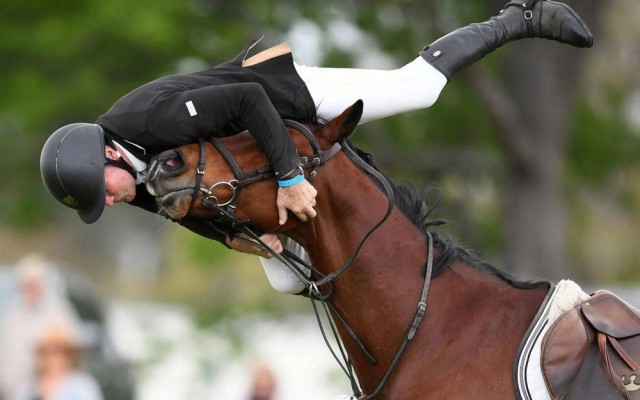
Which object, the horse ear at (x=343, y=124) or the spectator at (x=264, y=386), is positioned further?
the spectator at (x=264, y=386)

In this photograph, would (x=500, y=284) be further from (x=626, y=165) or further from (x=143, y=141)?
(x=626, y=165)

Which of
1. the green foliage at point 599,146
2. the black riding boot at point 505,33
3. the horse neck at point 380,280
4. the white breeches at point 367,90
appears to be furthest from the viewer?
the green foliage at point 599,146

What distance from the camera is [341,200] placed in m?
4.05

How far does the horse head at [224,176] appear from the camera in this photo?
154 inches

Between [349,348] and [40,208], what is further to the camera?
[40,208]

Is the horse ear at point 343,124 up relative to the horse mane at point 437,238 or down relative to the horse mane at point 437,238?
up

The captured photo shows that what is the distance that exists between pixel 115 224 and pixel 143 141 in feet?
89.9

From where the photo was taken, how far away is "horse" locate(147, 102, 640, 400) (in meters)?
3.90

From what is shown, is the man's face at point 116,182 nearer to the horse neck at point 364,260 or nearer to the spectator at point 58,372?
the horse neck at point 364,260

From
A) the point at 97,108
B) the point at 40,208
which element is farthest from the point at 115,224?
the point at 97,108

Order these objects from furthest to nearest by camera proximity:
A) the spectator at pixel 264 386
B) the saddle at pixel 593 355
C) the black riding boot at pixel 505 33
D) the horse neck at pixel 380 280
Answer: the spectator at pixel 264 386
the black riding boot at pixel 505 33
the horse neck at pixel 380 280
the saddle at pixel 593 355

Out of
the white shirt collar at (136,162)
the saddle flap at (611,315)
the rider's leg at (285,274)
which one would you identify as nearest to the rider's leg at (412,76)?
the rider's leg at (285,274)

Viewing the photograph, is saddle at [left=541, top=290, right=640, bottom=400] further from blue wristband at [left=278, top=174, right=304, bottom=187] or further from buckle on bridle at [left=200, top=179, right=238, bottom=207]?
buckle on bridle at [left=200, top=179, right=238, bottom=207]

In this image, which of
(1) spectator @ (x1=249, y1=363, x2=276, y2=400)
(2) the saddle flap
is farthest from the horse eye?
(1) spectator @ (x1=249, y1=363, x2=276, y2=400)
